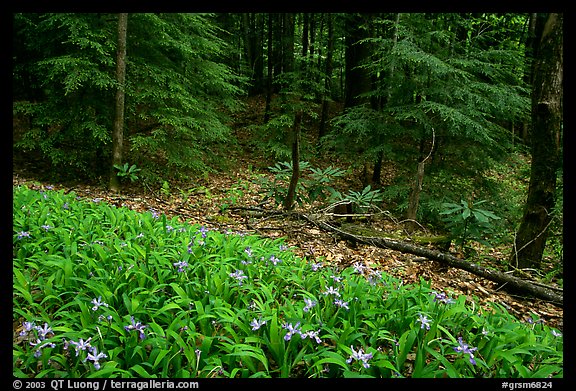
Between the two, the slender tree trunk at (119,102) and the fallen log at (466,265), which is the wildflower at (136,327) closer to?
the fallen log at (466,265)

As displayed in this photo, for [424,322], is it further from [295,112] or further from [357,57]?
[357,57]

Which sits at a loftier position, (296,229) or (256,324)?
(256,324)

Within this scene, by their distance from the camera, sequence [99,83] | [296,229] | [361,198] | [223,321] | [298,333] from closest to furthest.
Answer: [298,333], [223,321], [361,198], [296,229], [99,83]

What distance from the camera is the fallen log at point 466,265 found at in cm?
338

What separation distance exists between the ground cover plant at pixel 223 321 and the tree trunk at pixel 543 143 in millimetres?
1739

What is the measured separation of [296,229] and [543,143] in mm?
3328

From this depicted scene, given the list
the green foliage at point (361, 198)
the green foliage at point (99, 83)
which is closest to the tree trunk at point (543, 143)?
the green foliage at point (361, 198)

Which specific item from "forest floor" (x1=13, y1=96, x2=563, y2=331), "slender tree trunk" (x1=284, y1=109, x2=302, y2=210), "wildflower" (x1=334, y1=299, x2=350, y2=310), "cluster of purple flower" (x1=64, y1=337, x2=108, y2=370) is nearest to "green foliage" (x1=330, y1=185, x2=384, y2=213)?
"forest floor" (x1=13, y1=96, x2=563, y2=331)

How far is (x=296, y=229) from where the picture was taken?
522 centimetres

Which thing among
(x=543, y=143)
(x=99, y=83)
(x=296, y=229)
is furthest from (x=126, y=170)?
(x=543, y=143)

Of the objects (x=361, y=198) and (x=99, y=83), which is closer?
(x=361, y=198)

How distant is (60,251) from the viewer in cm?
309
